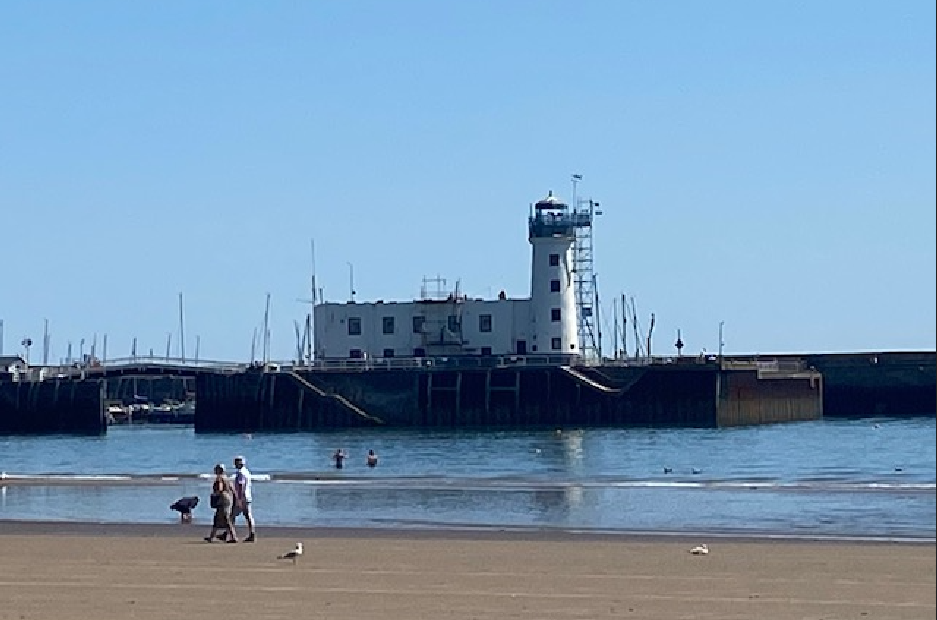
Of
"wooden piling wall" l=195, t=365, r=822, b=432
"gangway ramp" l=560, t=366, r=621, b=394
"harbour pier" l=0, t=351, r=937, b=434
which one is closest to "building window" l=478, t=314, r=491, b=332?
"harbour pier" l=0, t=351, r=937, b=434

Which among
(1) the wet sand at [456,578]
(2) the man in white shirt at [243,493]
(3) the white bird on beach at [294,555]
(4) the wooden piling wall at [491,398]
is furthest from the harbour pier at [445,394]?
(3) the white bird on beach at [294,555]

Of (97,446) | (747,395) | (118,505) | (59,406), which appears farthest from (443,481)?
(59,406)

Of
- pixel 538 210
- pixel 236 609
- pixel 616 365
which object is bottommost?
pixel 236 609

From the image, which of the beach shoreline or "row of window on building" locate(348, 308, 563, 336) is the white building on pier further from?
the beach shoreline

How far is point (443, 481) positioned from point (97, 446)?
1369 inches

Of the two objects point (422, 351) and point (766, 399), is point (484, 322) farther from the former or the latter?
point (766, 399)

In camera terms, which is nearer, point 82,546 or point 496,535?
point 82,546

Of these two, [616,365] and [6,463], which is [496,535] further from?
[616,365]

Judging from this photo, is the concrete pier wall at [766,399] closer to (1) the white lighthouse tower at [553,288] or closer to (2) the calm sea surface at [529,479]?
(2) the calm sea surface at [529,479]

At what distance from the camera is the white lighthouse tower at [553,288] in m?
82.1

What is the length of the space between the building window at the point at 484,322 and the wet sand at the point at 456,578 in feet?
195

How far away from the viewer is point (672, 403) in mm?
77750

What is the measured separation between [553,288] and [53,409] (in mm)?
25997

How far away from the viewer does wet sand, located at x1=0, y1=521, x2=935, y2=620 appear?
16.0 meters
